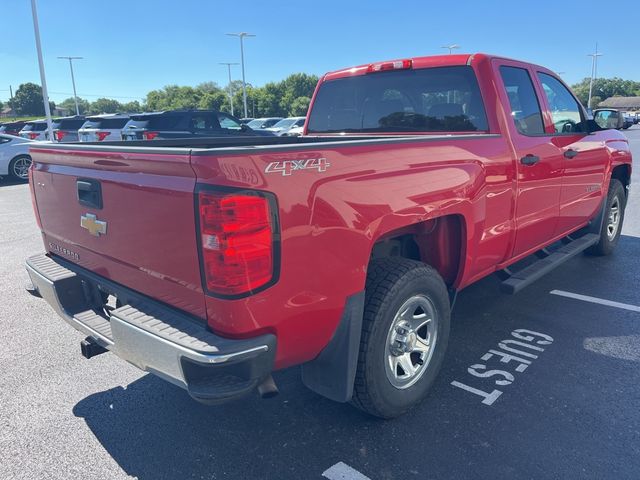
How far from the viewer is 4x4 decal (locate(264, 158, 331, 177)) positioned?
199 centimetres

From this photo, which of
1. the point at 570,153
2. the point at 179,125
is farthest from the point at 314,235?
the point at 179,125

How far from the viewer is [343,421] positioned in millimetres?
2854

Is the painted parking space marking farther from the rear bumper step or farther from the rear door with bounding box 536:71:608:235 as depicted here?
the rear bumper step

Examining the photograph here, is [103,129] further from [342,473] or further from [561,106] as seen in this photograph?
[342,473]

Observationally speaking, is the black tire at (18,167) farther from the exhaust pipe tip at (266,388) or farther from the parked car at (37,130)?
the exhaust pipe tip at (266,388)

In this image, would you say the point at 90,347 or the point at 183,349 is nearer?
the point at 183,349

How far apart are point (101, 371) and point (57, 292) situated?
2.92 ft

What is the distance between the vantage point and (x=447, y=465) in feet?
8.08

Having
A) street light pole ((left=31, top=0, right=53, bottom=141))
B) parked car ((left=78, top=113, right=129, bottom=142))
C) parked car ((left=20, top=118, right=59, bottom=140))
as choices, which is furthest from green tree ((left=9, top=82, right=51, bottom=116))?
parked car ((left=78, top=113, right=129, bottom=142))

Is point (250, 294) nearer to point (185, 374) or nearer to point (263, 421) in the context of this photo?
point (185, 374)

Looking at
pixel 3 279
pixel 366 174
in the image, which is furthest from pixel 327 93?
pixel 3 279

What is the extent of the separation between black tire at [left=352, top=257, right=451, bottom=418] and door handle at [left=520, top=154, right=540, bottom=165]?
1225mm

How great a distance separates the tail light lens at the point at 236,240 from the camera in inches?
75.9

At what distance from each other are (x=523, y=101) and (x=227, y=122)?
41.7 ft
